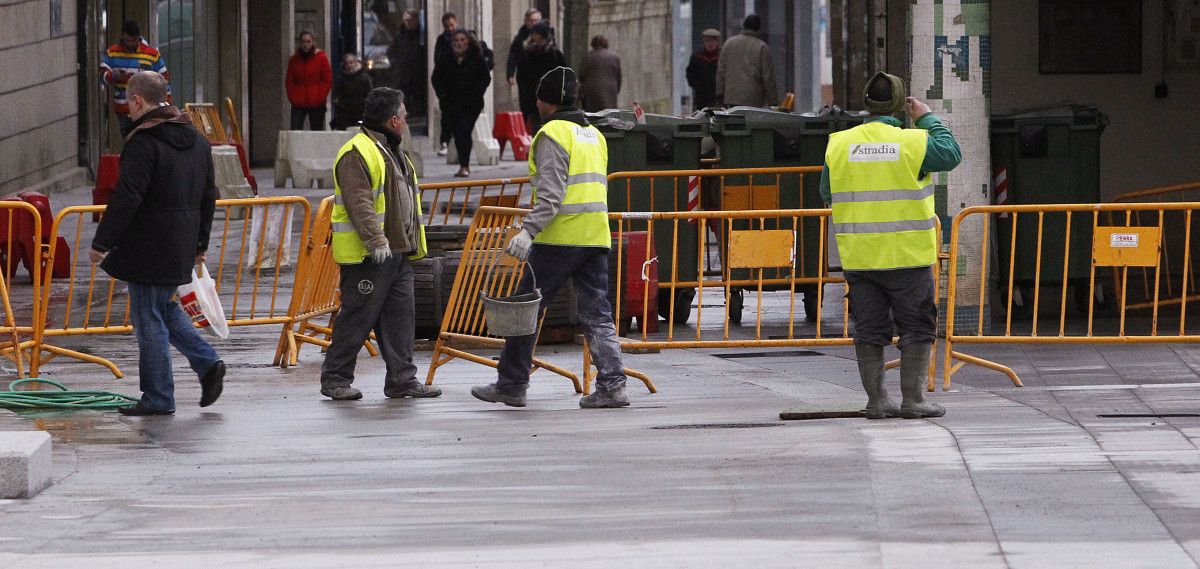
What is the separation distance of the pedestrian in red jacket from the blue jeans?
15545mm

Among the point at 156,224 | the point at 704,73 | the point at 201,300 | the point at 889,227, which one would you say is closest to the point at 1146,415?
the point at 889,227

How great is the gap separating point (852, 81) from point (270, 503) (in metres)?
14.2

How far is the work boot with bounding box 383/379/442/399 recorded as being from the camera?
376 inches

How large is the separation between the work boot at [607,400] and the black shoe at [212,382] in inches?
67.7

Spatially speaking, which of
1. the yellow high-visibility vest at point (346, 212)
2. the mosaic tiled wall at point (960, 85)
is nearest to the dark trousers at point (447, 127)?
the mosaic tiled wall at point (960, 85)

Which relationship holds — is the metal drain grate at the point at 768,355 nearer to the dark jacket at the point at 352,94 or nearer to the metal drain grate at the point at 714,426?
the metal drain grate at the point at 714,426

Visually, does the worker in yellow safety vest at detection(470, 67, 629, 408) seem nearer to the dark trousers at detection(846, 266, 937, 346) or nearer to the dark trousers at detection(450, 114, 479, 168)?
the dark trousers at detection(846, 266, 937, 346)

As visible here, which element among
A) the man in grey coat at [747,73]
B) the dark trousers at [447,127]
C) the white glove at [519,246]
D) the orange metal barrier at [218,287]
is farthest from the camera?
the dark trousers at [447,127]

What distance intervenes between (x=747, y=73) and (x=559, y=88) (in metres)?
11.5

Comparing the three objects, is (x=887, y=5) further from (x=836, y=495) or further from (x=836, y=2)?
(x=836, y=495)

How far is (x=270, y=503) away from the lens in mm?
7059

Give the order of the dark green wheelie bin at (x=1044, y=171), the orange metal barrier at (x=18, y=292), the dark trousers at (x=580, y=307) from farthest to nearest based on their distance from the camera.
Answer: the dark green wheelie bin at (x=1044, y=171) < the orange metal barrier at (x=18, y=292) < the dark trousers at (x=580, y=307)

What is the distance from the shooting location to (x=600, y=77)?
2269 cm

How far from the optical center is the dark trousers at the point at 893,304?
28.3 feet
